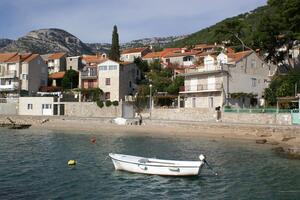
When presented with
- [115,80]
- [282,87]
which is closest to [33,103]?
[115,80]

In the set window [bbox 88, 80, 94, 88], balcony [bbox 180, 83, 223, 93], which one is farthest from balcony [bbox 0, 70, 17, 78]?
balcony [bbox 180, 83, 223, 93]

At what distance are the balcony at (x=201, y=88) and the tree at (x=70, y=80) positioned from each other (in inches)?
1334

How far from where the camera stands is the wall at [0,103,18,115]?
278 ft

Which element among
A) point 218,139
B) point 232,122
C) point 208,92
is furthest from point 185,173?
point 208,92

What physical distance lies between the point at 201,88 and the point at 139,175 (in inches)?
1668

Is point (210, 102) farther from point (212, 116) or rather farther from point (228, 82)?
point (212, 116)

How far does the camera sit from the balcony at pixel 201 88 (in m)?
66.8

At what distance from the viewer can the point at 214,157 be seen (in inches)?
1453

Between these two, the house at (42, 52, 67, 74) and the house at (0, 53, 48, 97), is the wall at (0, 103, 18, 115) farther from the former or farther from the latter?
the house at (42, 52, 67, 74)

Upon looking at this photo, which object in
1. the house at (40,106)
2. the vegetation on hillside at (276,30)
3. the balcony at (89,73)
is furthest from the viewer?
the balcony at (89,73)

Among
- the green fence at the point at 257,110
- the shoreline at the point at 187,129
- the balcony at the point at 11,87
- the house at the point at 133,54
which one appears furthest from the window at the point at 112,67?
the house at the point at 133,54

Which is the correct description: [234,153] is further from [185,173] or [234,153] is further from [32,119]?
[32,119]

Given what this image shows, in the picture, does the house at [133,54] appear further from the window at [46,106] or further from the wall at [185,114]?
the wall at [185,114]

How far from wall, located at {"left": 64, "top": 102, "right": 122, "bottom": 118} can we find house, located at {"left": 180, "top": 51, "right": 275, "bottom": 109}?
12.3 meters
